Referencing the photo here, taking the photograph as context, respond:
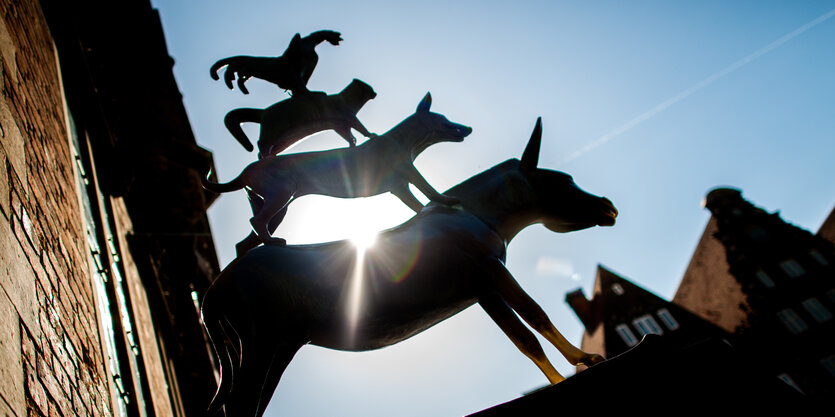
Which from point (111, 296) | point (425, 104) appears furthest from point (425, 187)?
point (111, 296)

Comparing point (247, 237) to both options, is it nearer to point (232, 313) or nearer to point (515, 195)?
point (232, 313)

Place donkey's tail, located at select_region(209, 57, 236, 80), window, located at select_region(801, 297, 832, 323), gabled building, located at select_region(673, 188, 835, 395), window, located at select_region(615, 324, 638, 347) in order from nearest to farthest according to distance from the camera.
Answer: donkey's tail, located at select_region(209, 57, 236, 80) → gabled building, located at select_region(673, 188, 835, 395) → window, located at select_region(801, 297, 832, 323) → window, located at select_region(615, 324, 638, 347)

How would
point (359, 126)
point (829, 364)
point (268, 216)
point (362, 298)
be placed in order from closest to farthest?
point (362, 298) < point (268, 216) < point (359, 126) < point (829, 364)

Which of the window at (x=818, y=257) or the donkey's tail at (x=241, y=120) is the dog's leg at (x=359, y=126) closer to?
the donkey's tail at (x=241, y=120)

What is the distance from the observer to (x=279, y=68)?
4.10 meters

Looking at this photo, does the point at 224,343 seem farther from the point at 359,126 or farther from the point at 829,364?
the point at 829,364

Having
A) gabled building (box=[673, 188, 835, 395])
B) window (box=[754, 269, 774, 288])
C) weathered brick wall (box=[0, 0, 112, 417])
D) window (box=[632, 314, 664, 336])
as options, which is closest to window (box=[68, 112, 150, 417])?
weathered brick wall (box=[0, 0, 112, 417])

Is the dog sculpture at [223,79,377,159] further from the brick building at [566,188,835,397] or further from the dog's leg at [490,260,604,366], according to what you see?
the brick building at [566,188,835,397]

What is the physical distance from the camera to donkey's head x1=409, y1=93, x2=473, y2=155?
3.74 meters

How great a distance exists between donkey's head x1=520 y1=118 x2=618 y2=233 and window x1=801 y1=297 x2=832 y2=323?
21331 mm

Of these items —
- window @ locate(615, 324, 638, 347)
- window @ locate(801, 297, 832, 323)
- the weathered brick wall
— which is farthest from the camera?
window @ locate(615, 324, 638, 347)

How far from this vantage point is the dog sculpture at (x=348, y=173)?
340 cm

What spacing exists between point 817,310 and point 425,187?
22783 mm

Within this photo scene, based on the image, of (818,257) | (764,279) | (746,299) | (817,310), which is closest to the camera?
(817,310)
